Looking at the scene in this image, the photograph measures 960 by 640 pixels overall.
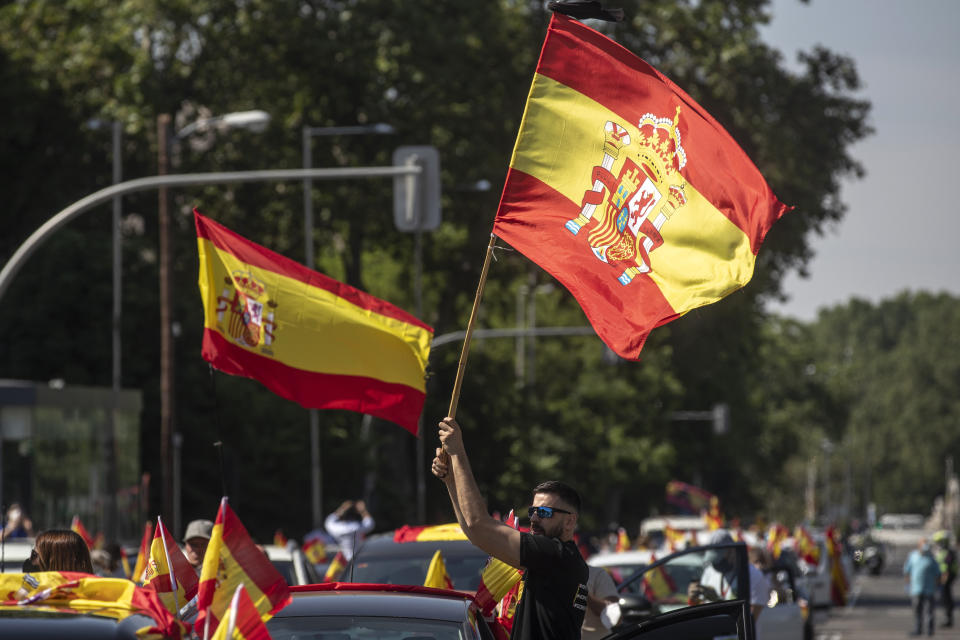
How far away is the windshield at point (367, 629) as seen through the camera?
7.10 metres

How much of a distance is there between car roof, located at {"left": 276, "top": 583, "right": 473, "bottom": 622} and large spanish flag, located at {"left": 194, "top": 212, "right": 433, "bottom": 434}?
2.20 metres

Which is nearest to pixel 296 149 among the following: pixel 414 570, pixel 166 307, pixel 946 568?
pixel 166 307

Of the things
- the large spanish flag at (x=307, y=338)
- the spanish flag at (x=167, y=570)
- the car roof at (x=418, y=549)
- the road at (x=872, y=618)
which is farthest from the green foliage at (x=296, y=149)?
the spanish flag at (x=167, y=570)

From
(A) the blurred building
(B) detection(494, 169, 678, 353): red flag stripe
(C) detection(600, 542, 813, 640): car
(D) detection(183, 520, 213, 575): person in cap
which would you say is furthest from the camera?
(A) the blurred building

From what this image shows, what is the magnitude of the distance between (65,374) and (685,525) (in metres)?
13.9

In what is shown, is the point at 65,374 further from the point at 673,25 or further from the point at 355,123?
the point at 673,25

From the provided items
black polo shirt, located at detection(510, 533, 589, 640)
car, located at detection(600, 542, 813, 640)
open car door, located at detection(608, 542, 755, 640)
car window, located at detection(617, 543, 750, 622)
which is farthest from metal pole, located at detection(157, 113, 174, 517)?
black polo shirt, located at detection(510, 533, 589, 640)

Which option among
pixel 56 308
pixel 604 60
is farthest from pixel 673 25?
pixel 604 60

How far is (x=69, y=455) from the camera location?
26734mm

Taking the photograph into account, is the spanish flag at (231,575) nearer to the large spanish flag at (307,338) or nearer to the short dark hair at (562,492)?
the short dark hair at (562,492)

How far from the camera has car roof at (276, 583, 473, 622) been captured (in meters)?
7.19

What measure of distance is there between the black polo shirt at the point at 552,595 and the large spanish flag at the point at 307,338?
316 cm

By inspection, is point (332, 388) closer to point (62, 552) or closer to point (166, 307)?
point (62, 552)

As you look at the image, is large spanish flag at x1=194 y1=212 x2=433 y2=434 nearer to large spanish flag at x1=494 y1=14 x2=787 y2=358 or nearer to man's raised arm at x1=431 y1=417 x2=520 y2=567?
large spanish flag at x1=494 y1=14 x2=787 y2=358
